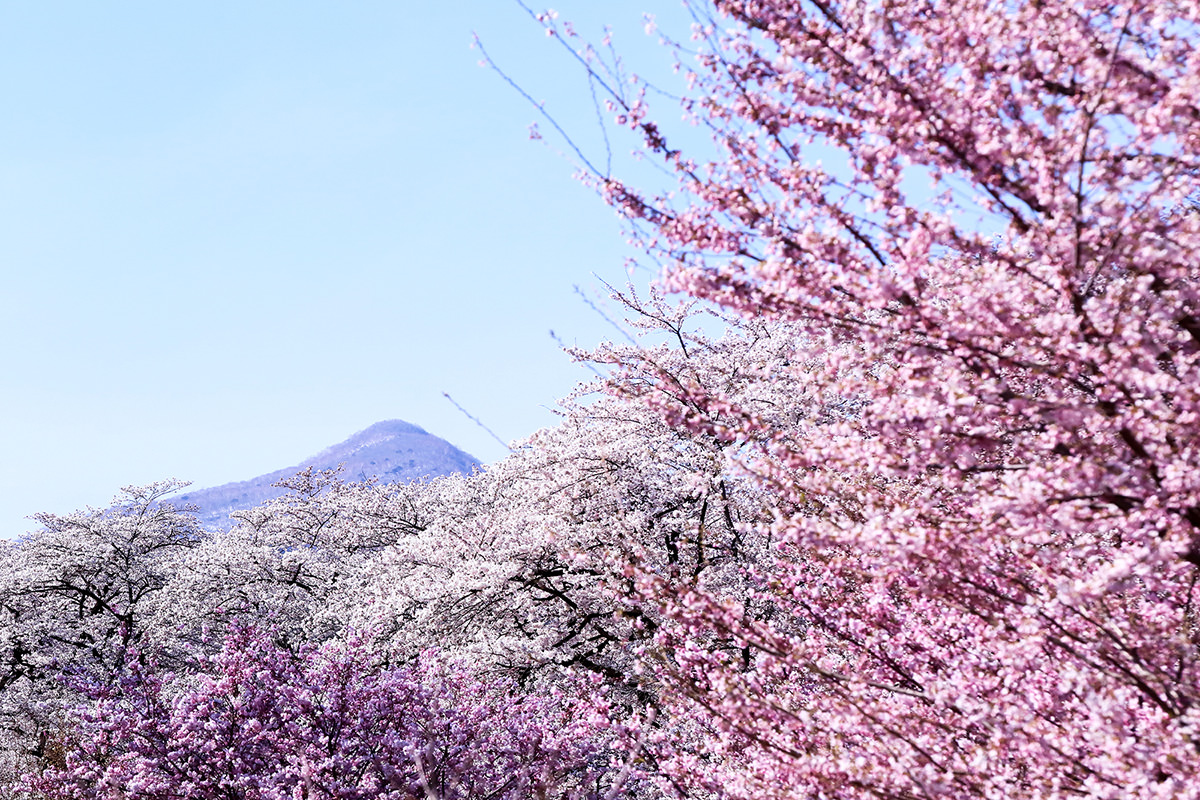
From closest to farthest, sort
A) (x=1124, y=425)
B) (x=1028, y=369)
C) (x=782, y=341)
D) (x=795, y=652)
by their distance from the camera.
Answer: (x=1124, y=425) < (x=1028, y=369) < (x=795, y=652) < (x=782, y=341)

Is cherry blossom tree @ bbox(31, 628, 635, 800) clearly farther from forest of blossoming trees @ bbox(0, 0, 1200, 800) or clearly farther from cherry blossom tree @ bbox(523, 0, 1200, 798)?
cherry blossom tree @ bbox(523, 0, 1200, 798)

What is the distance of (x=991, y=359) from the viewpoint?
3391 mm

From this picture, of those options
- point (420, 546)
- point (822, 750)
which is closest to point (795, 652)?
point (822, 750)

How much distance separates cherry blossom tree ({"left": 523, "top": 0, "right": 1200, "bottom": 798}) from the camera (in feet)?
10.0

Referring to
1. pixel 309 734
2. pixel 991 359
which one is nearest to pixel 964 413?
pixel 991 359

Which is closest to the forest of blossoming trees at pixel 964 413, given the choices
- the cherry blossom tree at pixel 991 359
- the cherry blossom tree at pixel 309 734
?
the cherry blossom tree at pixel 991 359

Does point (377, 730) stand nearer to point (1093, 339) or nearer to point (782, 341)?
point (782, 341)

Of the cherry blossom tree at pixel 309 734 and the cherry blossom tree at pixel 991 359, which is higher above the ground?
the cherry blossom tree at pixel 991 359

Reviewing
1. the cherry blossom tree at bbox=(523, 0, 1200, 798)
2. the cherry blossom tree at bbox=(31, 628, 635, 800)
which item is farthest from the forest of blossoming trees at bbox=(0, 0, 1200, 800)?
the cherry blossom tree at bbox=(31, 628, 635, 800)

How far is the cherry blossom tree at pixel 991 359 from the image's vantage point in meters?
3.05

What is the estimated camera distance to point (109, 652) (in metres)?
21.4

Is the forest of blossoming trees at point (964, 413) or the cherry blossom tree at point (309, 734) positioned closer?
the forest of blossoming trees at point (964, 413)

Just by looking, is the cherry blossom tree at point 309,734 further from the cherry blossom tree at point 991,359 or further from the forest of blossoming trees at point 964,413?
the cherry blossom tree at point 991,359

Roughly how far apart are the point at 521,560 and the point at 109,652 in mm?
14591
